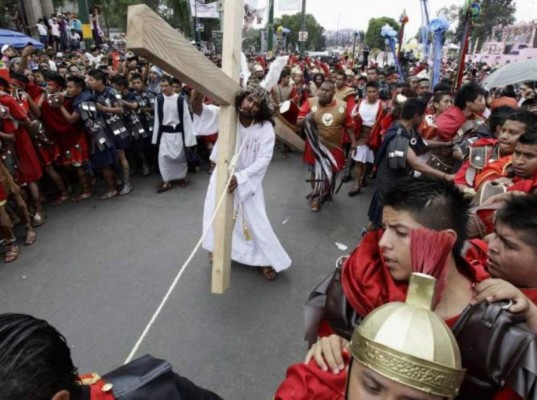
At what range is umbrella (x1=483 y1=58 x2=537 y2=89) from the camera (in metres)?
5.47

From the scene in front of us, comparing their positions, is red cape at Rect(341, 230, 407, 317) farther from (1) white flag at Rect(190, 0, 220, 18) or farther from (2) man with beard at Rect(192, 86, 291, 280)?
(1) white flag at Rect(190, 0, 220, 18)

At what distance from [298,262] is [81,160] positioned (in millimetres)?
3317

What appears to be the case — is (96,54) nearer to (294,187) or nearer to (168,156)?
(168,156)

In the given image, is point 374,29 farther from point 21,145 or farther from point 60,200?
point 21,145

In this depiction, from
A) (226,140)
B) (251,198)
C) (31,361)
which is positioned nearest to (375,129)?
(251,198)

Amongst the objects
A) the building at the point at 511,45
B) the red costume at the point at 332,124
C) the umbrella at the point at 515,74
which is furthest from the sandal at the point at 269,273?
the building at the point at 511,45

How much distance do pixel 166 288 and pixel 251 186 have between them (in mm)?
1275

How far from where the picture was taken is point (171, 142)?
5797 millimetres

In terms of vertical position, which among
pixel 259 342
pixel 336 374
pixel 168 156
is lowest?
pixel 259 342

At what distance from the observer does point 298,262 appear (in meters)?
3.97

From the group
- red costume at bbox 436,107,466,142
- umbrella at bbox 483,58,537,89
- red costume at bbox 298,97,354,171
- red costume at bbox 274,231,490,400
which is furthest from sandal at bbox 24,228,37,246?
umbrella at bbox 483,58,537,89

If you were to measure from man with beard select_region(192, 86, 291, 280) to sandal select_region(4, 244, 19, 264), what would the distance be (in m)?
2.01

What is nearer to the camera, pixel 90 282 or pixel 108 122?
pixel 90 282

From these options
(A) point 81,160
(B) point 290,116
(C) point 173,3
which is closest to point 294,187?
(B) point 290,116
